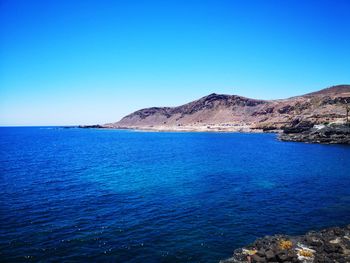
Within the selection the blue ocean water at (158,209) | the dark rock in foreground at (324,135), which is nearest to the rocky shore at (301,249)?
the blue ocean water at (158,209)

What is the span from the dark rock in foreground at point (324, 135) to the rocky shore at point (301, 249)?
93672 mm

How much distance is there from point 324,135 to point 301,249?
105 meters

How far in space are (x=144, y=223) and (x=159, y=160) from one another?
163 ft

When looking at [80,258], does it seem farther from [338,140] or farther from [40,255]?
Result: [338,140]

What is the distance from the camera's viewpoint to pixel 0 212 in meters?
34.8

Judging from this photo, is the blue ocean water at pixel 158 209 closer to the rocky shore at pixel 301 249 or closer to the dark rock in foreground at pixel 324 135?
the rocky shore at pixel 301 249

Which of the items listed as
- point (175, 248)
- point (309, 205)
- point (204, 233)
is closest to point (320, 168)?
point (309, 205)

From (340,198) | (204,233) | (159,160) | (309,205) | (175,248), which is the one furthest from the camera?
(159,160)

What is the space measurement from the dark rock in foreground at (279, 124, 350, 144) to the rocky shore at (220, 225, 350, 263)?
307 ft

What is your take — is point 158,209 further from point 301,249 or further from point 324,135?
point 324,135

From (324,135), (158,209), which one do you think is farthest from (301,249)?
(324,135)

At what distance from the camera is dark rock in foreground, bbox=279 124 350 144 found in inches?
4353

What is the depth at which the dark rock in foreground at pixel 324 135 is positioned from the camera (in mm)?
110562

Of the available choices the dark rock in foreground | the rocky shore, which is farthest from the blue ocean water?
the dark rock in foreground
